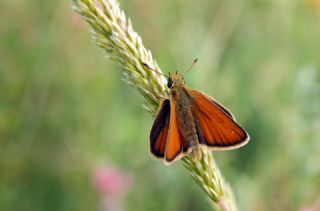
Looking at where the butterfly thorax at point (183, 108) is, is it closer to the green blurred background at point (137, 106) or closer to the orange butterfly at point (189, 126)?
the orange butterfly at point (189, 126)

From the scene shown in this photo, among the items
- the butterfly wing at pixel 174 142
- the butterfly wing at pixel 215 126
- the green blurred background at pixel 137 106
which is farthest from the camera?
the green blurred background at pixel 137 106

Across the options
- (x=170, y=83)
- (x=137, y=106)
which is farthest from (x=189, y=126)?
(x=137, y=106)

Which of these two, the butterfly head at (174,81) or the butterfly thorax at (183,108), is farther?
the butterfly head at (174,81)

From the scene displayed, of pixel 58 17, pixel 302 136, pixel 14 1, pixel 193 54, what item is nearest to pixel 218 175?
pixel 302 136

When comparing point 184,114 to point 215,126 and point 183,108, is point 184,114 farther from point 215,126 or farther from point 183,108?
point 215,126

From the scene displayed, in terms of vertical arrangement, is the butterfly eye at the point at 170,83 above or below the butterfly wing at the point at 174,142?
above

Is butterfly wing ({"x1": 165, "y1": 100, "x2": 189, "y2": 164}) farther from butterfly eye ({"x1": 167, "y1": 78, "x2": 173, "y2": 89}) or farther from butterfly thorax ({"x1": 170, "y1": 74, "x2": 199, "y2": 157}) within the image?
butterfly eye ({"x1": 167, "y1": 78, "x2": 173, "y2": 89})

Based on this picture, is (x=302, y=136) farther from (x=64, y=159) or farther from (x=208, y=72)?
(x=64, y=159)

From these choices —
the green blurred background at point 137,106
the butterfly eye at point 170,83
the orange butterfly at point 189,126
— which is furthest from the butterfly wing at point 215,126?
the green blurred background at point 137,106
